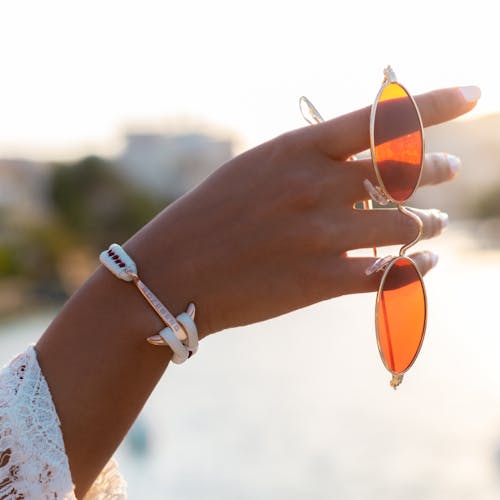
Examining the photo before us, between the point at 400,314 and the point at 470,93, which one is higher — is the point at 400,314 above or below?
below

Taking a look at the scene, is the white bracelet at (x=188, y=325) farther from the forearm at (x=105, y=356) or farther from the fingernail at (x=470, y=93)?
the fingernail at (x=470, y=93)

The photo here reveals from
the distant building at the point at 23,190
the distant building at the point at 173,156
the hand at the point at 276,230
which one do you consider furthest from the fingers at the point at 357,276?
the distant building at the point at 173,156

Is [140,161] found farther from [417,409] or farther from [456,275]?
[417,409]

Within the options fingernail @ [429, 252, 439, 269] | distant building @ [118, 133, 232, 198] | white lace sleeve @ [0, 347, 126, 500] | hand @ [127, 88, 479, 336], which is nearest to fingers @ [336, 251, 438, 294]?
hand @ [127, 88, 479, 336]

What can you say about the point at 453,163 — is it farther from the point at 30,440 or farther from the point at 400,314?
the point at 30,440

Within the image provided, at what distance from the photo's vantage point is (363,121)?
0.71 metres

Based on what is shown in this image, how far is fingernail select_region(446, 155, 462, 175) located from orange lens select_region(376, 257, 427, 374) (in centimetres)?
13

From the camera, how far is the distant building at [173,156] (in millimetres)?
38250

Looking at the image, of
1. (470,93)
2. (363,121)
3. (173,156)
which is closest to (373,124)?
(363,121)

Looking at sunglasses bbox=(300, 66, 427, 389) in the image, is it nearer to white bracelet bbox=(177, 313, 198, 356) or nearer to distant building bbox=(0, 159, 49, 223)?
white bracelet bbox=(177, 313, 198, 356)

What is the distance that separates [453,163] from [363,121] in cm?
18

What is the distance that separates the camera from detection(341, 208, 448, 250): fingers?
0.74 meters

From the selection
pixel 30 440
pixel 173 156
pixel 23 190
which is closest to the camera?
pixel 30 440

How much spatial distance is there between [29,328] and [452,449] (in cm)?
1262
